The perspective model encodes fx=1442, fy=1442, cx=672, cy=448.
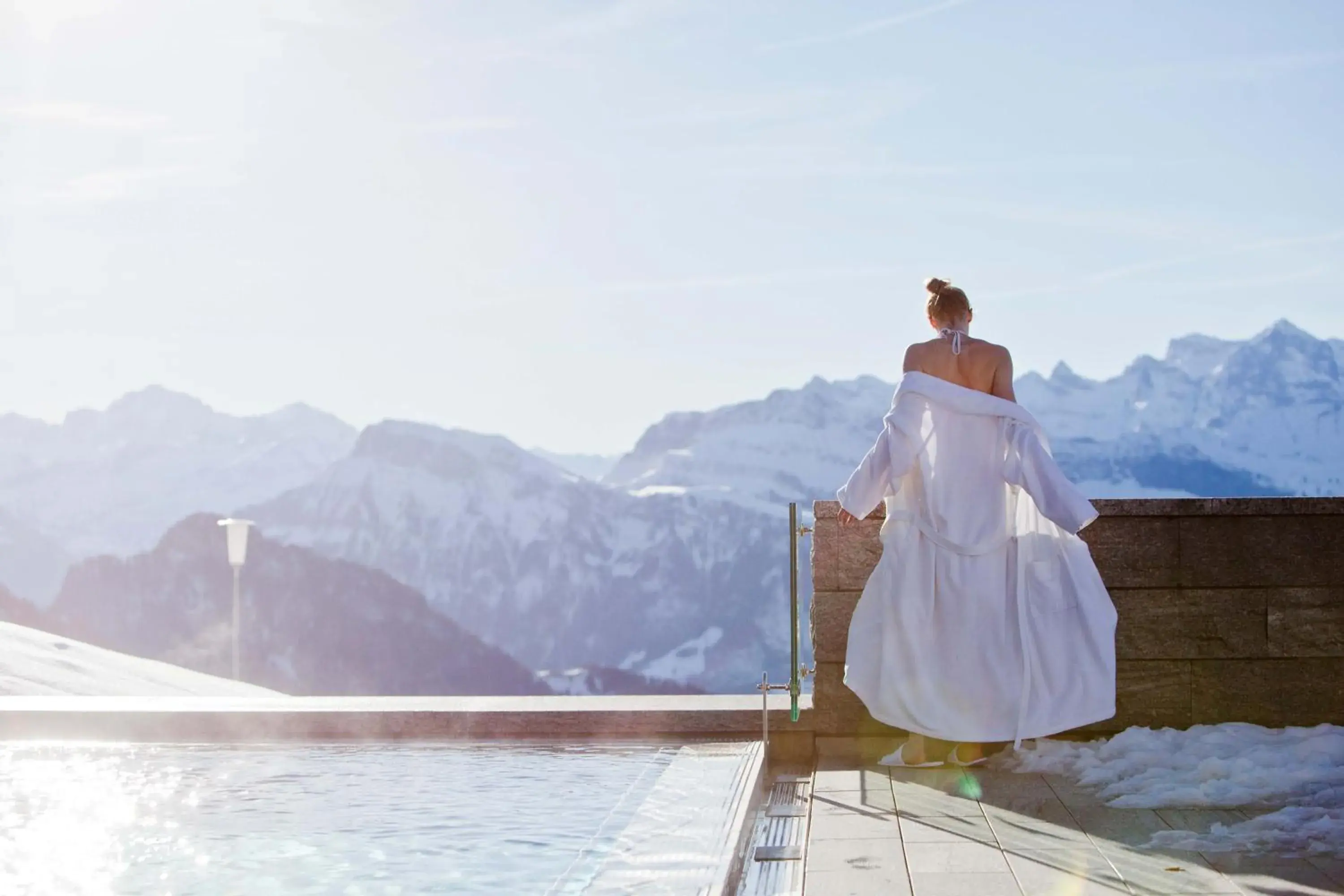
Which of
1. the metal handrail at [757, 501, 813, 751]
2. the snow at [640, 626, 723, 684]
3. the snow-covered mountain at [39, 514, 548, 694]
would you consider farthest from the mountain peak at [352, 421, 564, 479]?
the metal handrail at [757, 501, 813, 751]

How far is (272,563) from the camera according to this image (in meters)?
116

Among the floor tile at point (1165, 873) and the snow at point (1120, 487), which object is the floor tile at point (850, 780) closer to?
the floor tile at point (1165, 873)

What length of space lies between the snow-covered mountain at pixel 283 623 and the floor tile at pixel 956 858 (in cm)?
10074

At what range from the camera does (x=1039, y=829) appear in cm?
383

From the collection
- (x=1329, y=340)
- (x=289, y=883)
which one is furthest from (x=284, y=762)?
(x=1329, y=340)

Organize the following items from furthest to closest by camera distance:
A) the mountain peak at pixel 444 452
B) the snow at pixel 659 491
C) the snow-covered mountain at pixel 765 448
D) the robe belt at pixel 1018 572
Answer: the snow-covered mountain at pixel 765 448
the mountain peak at pixel 444 452
the snow at pixel 659 491
the robe belt at pixel 1018 572

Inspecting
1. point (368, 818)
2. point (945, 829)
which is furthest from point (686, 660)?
point (945, 829)

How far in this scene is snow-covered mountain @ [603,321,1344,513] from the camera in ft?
489

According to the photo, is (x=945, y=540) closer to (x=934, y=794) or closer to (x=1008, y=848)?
(x=934, y=794)

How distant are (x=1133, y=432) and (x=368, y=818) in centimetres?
16266

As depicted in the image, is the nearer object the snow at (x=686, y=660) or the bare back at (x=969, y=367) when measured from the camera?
the bare back at (x=969, y=367)

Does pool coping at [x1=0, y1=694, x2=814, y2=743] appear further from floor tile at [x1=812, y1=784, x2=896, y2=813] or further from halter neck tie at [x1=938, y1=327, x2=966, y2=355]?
halter neck tie at [x1=938, y1=327, x2=966, y2=355]

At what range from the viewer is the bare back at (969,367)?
5.05 m

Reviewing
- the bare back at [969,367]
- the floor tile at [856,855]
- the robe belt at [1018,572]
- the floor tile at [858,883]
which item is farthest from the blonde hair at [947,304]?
the floor tile at [858,883]
